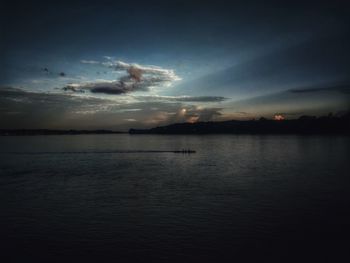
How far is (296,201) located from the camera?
114 ft

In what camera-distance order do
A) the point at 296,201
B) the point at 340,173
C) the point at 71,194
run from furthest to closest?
the point at 340,173
the point at 71,194
the point at 296,201

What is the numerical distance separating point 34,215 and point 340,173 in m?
51.1

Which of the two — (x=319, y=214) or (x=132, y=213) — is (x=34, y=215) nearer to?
(x=132, y=213)

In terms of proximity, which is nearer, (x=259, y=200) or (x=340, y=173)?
(x=259, y=200)

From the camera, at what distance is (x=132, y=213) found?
98.0ft

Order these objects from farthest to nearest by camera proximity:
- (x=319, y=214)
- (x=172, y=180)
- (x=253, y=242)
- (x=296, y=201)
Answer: (x=172, y=180)
(x=296, y=201)
(x=319, y=214)
(x=253, y=242)

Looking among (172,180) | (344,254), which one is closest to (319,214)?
(344,254)

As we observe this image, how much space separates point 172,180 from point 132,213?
21359mm

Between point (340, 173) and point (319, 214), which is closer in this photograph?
point (319, 214)

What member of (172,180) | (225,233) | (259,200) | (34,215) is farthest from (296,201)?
(34,215)

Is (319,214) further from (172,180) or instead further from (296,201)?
(172,180)

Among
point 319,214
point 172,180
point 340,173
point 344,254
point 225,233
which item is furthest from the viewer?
point 340,173

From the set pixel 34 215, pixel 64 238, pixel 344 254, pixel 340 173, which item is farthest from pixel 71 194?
pixel 340 173

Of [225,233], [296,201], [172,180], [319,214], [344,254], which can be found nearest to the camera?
[344,254]
